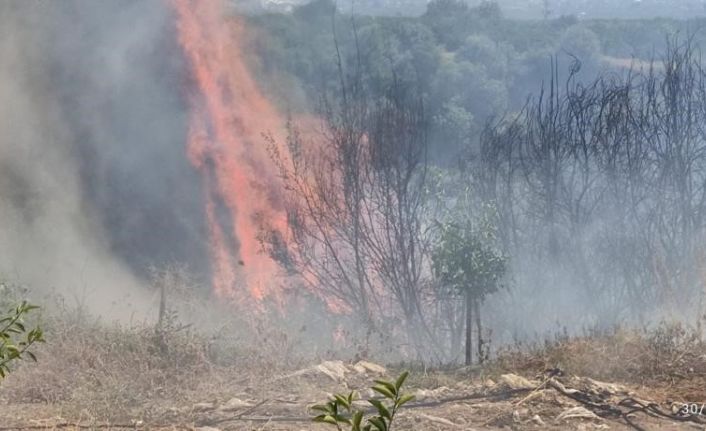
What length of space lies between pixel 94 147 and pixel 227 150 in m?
2.76

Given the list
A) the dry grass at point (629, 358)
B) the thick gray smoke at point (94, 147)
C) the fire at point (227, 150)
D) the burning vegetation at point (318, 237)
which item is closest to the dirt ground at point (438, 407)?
the burning vegetation at point (318, 237)

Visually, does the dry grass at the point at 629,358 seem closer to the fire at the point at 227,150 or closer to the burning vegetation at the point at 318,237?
the burning vegetation at the point at 318,237

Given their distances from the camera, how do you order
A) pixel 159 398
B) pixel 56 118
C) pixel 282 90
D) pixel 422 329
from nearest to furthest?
pixel 159 398 < pixel 422 329 < pixel 56 118 < pixel 282 90

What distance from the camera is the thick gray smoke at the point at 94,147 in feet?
52.4

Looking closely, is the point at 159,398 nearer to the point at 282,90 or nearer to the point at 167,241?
the point at 167,241

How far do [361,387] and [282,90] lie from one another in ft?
39.0

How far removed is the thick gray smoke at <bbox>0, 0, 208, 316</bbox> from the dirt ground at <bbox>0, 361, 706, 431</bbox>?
327 inches

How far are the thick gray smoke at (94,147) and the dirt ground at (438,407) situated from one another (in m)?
8.30

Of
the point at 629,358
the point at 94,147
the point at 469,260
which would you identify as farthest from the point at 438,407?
the point at 94,147

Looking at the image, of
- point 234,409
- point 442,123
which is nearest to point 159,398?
point 234,409

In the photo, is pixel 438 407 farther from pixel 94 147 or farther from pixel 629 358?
pixel 94 147

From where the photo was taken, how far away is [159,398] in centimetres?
806

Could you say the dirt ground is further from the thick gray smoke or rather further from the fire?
the fire

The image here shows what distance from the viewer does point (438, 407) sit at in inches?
278
